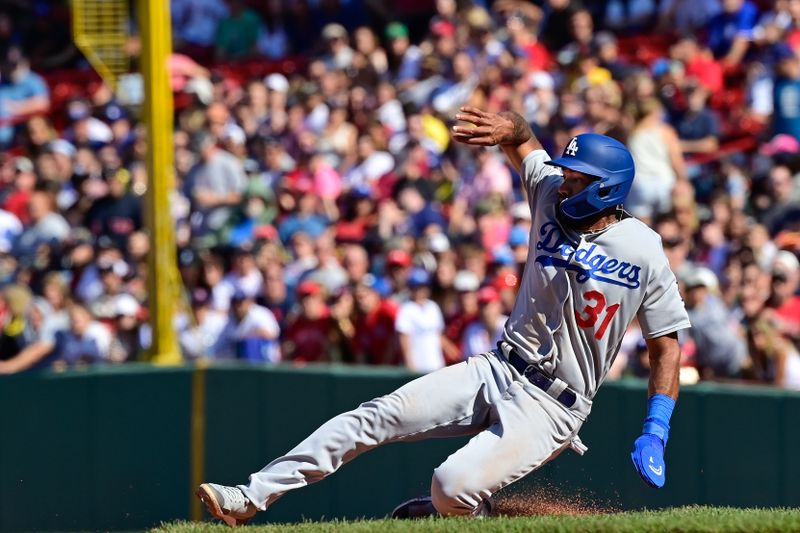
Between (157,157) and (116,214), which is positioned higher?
(157,157)

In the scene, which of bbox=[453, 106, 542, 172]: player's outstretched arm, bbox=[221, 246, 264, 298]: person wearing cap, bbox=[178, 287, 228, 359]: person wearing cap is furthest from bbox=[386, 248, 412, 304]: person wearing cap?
bbox=[453, 106, 542, 172]: player's outstretched arm

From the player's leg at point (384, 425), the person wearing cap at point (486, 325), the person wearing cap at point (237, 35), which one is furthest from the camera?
the person wearing cap at point (237, 35)

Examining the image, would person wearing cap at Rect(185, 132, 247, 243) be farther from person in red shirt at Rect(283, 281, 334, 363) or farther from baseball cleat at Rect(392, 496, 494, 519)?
baseball cleat at Rect(392, 496, 494, 519)

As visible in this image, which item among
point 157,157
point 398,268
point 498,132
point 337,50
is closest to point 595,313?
point 498,132

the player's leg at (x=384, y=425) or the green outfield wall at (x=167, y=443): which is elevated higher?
the player's leg at (x=384, y=425)

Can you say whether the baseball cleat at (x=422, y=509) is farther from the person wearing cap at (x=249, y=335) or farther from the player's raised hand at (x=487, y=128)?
the person wearing cap at (x=249, y=335)

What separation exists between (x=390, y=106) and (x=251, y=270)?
2.54 meters

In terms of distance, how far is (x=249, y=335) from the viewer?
10859mm

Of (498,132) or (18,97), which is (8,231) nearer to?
(18,97)

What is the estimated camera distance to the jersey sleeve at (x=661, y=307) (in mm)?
6051

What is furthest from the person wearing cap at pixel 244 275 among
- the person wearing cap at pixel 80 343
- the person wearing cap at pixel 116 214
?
the person wearing cap at pixel 116 214

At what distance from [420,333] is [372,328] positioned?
17.6 inches

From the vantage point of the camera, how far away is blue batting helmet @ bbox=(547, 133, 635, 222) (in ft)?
19.6

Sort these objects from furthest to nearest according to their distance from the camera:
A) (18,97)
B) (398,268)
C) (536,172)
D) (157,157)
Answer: (18,97) < (398,268) < (157,157) < (536,172)
